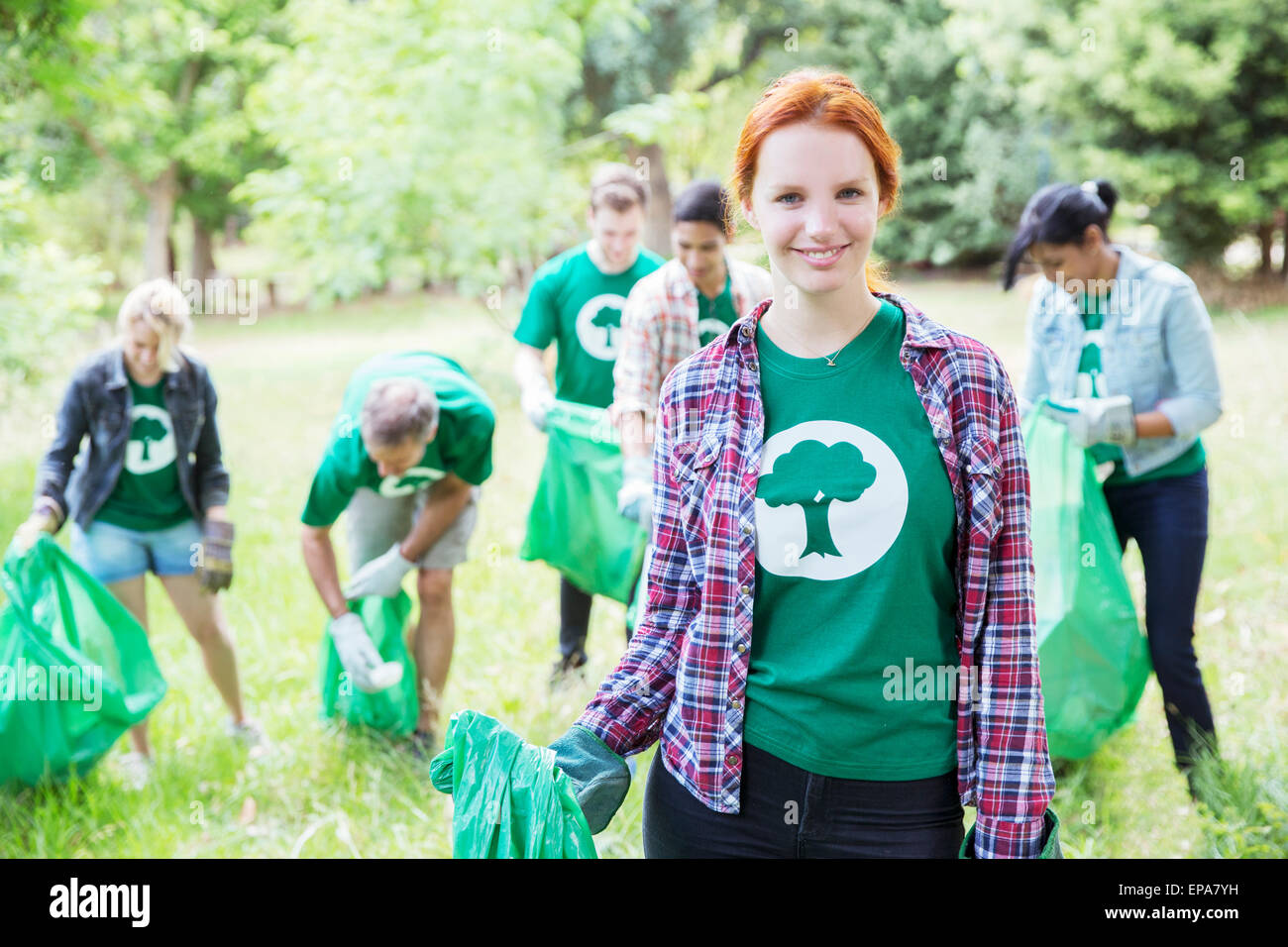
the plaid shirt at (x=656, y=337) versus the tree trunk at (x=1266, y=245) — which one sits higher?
the tree trunk at (x=1266, y=245)

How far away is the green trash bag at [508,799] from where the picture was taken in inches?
51.2

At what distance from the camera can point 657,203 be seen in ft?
40.5

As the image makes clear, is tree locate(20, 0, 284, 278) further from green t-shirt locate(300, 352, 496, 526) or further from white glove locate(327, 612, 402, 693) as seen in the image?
white glove locate(327, 612, 402, 693)

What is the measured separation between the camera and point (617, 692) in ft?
4.56

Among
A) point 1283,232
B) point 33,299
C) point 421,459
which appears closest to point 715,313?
point 421,459

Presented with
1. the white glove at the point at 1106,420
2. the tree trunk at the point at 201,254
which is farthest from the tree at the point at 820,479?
the tree trunk at the point at 201,254

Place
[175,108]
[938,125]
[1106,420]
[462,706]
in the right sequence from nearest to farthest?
[1106,420], [462,706], [938,125], [175,108]

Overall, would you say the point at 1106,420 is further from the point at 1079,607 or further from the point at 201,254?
the point at 201,254

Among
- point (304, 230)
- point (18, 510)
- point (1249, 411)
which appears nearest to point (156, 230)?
point (304, 230)

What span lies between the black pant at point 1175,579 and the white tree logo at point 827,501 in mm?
1692

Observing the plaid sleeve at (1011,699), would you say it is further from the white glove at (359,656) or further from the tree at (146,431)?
the tree at (146,431)

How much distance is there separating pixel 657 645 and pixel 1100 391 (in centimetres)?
181

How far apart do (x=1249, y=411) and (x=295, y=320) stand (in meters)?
12.4
